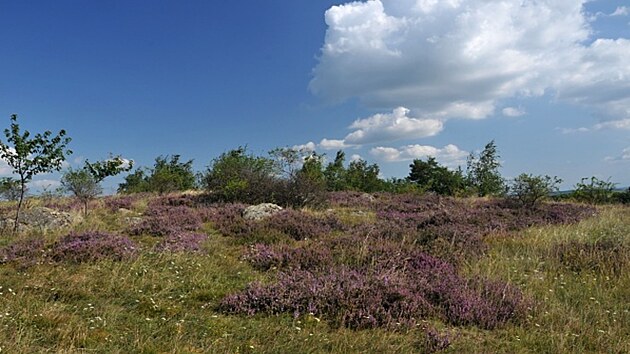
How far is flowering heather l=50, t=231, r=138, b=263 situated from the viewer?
27.4 ft

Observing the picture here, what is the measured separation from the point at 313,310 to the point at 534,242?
666 centimetres

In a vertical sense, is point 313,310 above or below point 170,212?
below

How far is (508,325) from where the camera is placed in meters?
5.27

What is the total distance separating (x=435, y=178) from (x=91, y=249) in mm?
43144

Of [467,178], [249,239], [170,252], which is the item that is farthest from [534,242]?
[467,178]

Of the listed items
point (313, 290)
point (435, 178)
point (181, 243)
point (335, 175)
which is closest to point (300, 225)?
point (181, 243)

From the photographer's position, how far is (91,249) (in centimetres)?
867

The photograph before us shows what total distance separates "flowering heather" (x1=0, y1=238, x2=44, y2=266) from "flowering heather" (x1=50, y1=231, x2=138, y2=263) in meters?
0.30

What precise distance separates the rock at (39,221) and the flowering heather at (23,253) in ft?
10.6

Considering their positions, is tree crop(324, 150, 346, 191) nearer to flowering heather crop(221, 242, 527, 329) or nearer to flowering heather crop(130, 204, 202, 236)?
flowering heather crop(130, 204, 202, 236)

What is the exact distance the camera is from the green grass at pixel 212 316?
4512 millimetres

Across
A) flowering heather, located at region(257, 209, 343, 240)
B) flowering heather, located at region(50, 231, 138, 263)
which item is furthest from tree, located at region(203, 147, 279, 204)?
flowering heather, located at region(50, 231, 138, 263)

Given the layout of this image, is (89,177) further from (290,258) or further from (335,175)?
(335,175)

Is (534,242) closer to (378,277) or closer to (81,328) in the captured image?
(378,277)
